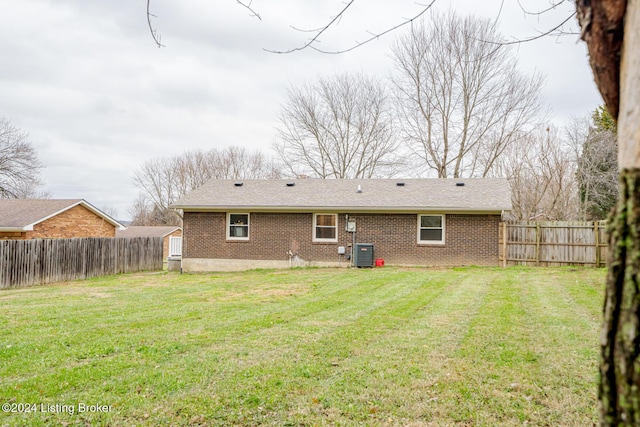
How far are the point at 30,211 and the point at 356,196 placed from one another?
15238 millimetres

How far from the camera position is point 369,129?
99.0ft

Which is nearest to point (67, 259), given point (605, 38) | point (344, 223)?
point (344, 223)

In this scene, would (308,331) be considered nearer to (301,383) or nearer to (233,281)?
(301,383)

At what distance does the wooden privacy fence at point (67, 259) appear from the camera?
14938mm

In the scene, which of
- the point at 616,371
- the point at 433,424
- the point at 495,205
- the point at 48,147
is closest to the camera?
the point at 616,371

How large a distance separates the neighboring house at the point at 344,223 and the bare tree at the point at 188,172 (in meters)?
20.3

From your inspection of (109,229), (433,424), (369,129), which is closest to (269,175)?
(369,129)

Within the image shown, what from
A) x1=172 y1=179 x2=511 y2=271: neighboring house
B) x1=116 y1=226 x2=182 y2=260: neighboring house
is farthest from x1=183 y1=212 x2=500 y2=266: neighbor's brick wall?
x1=116 y1=226 x2=182 y2=260: neighboring house

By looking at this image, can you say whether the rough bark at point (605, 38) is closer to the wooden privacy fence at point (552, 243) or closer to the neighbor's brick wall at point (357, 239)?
the neighbor's brick wall at point (357, 239)

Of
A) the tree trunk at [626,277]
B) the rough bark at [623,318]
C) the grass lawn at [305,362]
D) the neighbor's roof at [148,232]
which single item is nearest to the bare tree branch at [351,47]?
the tree trunk at [626,277]

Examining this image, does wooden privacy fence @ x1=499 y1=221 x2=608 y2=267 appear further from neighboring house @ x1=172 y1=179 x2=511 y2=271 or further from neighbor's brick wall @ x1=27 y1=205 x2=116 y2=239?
neighbor's brick wall @ x1=27 y1=205 x2=116 y2=239

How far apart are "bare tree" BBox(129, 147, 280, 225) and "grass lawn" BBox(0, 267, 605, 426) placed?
31576mm

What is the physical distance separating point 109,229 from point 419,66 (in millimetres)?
20029

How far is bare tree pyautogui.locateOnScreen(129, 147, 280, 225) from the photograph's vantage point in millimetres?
41312
